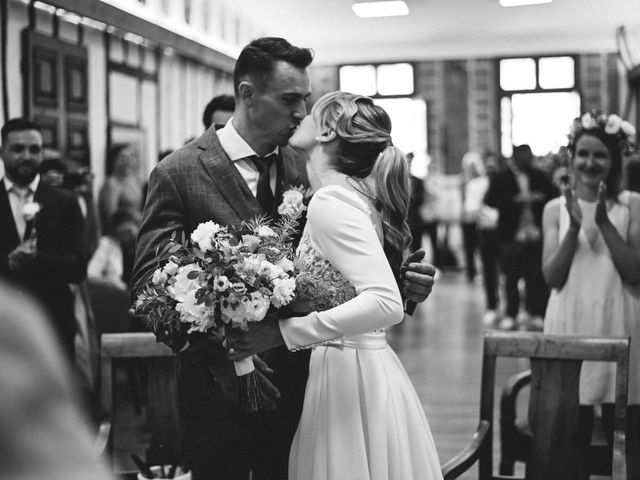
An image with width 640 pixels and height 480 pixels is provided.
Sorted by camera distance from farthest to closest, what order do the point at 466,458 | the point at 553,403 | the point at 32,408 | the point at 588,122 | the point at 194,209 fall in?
the point at 588,122
the point at 553,403
the point at 466,458
the point at 194,209
the point at 32,408

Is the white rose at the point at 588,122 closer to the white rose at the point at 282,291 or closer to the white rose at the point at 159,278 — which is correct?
the white rose at the point at 282,291

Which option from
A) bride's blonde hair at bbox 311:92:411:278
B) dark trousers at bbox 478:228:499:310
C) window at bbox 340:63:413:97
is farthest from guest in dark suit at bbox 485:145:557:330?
window at bbox 340:63:413:97

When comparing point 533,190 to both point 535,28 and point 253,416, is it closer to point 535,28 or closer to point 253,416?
point 535,28

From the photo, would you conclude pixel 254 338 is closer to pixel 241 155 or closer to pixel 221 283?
pixel 221 283

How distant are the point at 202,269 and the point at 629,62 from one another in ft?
39.0

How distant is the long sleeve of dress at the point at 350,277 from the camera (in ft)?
6.73

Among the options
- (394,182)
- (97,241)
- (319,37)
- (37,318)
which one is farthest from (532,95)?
(37,318)

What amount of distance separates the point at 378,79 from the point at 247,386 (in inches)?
621

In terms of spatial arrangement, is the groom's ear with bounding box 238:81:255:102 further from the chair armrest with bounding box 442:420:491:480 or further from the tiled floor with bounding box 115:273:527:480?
the tiled floor with bounding box 115:273:527:480

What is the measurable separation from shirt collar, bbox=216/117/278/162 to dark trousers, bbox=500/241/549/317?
6664 millimetres

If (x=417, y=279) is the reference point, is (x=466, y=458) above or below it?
below

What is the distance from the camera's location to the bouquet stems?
83.8 inches

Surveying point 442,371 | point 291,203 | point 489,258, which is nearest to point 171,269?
point 291,203

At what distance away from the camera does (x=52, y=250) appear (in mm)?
4793
